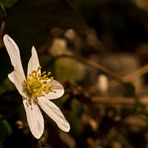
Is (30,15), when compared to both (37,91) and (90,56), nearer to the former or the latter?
(37,91)

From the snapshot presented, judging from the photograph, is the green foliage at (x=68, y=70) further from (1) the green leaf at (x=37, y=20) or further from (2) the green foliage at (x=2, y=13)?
(2) the green foliage at (x=2, y=13)

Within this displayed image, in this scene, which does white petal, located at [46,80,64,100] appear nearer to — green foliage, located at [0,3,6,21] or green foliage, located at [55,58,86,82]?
green foliage, located at [0,3,6,21]

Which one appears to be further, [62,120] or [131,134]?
[131,134]

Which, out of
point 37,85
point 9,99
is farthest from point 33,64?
point 9,99

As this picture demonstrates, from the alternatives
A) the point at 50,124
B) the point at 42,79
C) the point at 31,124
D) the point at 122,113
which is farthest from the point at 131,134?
the point at 31,124

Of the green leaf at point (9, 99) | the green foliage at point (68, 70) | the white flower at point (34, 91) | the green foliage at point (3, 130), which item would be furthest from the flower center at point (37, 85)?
the green foliage at point (68, 70)
